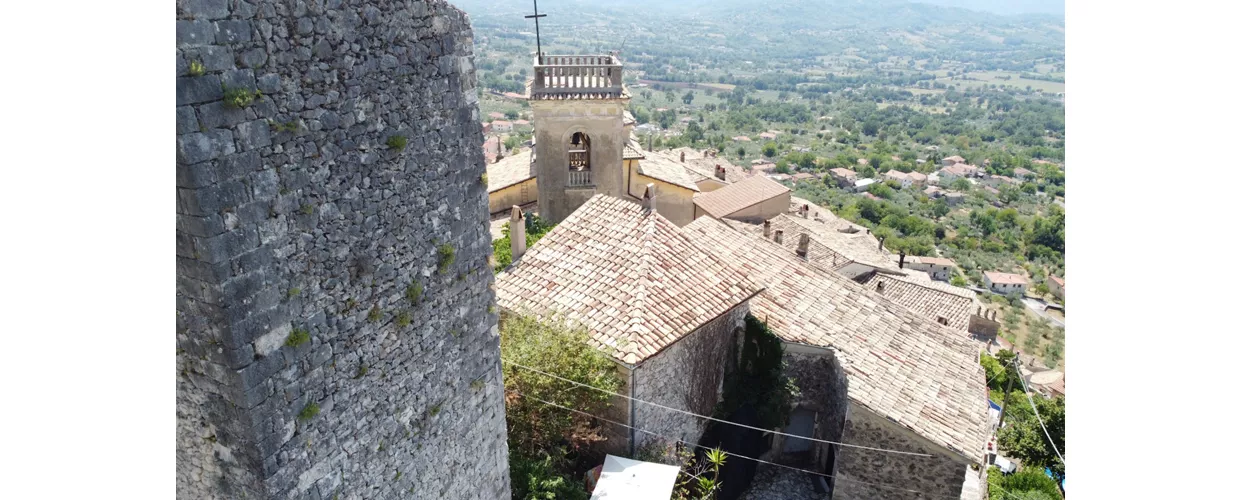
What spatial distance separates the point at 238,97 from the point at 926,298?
24046 mm

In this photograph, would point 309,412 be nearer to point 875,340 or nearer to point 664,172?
point 875,340

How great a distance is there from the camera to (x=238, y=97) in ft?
12.4

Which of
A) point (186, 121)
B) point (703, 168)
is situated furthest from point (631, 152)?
point (186, 121)

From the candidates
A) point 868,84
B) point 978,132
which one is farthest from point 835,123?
point 868,84

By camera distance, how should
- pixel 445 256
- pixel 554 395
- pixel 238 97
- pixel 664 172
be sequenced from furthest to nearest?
pixel 664 172 → pixel 554 395 → pixel 445 256 → pixel 238 97

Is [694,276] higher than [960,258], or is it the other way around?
[694,276]

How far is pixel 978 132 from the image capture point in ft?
412

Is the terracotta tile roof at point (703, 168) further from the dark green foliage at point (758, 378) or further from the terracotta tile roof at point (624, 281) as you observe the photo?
the dark green foliage at point (758, 378)

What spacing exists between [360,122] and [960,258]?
61681 millimetres

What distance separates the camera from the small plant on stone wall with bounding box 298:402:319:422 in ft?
15.4

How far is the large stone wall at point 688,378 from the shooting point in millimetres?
10273

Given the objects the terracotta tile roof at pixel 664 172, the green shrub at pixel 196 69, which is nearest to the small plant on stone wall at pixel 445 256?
the green shrub at pixel 196 69

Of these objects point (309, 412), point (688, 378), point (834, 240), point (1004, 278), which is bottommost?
point (1004, 278)
